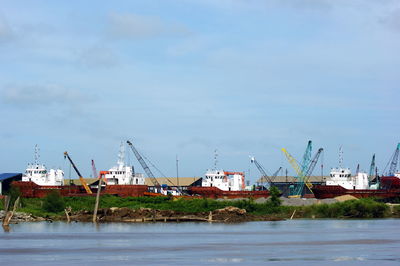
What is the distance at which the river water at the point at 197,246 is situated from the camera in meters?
42.2

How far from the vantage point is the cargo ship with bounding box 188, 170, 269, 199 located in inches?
5349

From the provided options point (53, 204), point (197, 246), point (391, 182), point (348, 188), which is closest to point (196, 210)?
point (53, 204)

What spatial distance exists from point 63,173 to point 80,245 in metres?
92.2

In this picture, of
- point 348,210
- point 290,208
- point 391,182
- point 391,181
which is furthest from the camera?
point 391,181

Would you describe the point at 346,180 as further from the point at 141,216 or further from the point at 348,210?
the point at 141,216

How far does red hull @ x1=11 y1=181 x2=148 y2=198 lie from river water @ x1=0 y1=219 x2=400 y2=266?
5774 cm

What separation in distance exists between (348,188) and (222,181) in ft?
73.7

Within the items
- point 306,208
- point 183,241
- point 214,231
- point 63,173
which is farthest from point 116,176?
point 183,241

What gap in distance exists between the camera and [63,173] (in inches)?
5635

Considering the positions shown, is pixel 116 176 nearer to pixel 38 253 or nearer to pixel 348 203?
pixel 348 203

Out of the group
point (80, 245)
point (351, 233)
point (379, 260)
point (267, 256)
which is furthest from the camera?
point (351, 233)

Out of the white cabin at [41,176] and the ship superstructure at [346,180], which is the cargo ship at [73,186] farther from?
the ship superstructure at [346,180]

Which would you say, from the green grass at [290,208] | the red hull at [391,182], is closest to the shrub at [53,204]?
the green grass at [290,208]

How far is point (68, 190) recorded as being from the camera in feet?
434
